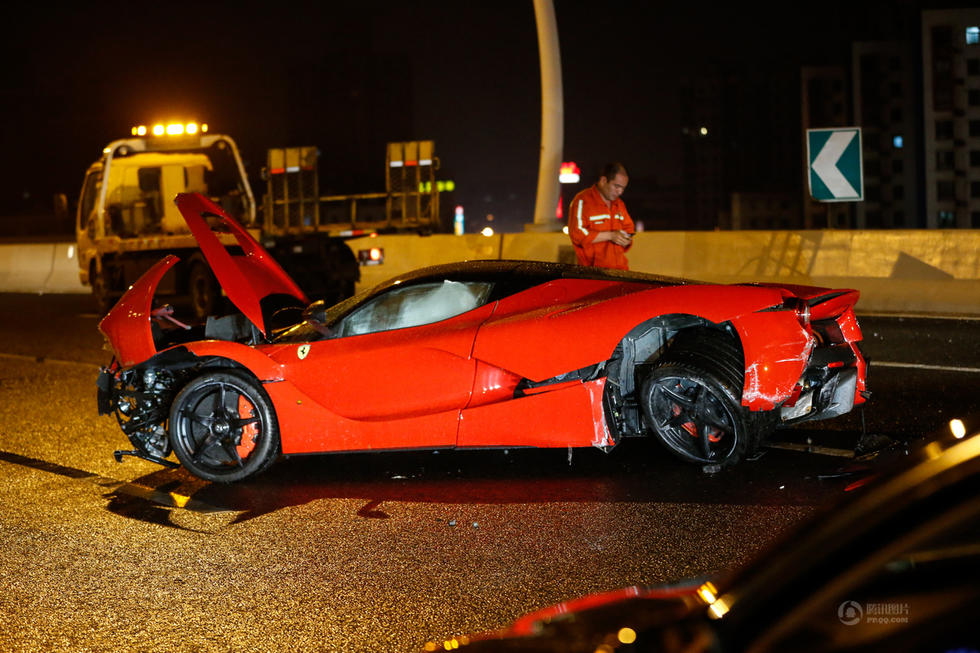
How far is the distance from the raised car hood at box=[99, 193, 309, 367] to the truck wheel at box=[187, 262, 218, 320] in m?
8.65

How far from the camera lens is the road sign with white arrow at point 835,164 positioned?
13492 mm

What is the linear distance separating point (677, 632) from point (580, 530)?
3533 millimetres

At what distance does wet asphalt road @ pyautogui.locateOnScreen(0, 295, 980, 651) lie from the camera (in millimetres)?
4633

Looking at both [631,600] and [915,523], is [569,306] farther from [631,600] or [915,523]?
[915,523]

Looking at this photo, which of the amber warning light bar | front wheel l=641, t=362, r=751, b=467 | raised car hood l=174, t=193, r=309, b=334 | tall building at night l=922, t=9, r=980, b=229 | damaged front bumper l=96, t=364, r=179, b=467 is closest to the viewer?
front wheel l=641, t=362, r=751, b=467

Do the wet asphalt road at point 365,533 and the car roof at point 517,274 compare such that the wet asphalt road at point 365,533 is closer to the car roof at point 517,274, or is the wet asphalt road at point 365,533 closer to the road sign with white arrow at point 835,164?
the car roof at point 517,274

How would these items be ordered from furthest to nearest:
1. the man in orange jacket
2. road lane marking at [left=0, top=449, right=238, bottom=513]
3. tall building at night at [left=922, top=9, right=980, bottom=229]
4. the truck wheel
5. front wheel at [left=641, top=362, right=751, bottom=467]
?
tall building at night at [left=922, top=9, right=980, bottom=229], the truck wheel, the man in orange jacket, road lane marking at [left=0, top=449, right=238, bottom=513], front wheel at [left=641, top=362, right=751, bottom=467]

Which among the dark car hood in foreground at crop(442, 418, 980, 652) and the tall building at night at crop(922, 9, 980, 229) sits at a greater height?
the tall building at night at crop(922, 9, 980, 229)

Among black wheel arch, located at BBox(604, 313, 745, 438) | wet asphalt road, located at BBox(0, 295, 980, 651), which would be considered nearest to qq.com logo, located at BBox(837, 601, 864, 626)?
wet asphalt road, located at BBox(0, 295, 980, 651)

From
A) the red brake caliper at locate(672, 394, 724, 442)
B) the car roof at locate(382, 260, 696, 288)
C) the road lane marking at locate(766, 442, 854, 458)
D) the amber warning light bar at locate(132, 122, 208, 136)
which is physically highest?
the amber warning light bar at locate(132, 122, 208, 136)

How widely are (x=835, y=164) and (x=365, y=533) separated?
9.38m

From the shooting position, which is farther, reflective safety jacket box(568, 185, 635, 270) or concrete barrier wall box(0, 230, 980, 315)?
concrete barrier wall box(0, 230, 980, 315)

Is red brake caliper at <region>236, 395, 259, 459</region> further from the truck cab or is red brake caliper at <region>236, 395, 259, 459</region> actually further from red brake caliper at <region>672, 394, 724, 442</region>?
the truck cab

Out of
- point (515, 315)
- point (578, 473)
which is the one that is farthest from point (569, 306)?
point (578, 473)
